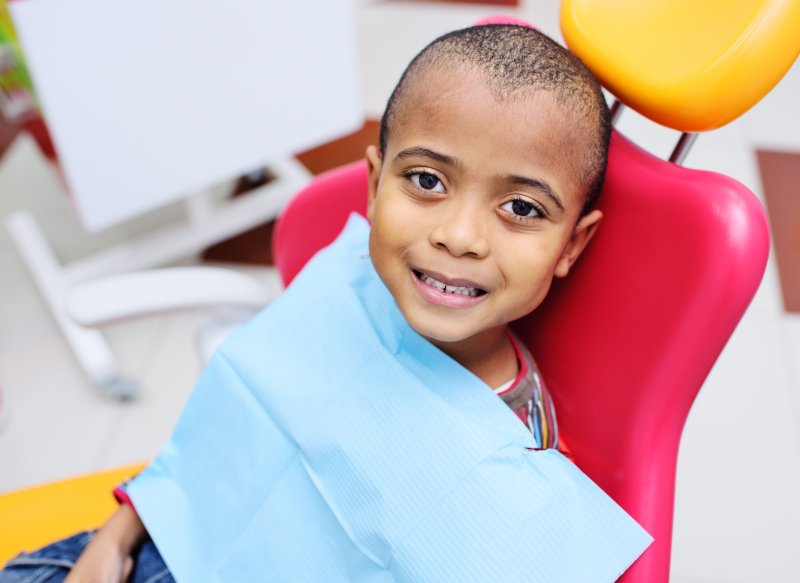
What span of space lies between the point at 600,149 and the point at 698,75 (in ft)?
0.31

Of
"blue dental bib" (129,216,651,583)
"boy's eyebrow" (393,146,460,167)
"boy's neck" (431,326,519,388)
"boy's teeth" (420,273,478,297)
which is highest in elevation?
"boy's eyebrow" (393,146,460,167)

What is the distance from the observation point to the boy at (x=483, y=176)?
58 centimetres

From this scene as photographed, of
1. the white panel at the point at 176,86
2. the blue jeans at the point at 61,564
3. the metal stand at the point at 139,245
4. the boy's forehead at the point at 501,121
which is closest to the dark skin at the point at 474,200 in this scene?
the boy's forehead at the point at 501,121

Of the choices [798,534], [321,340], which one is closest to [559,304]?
[321,340]

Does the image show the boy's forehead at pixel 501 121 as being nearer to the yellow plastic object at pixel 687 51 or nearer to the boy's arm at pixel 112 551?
the yellow plastic object at pixel 687 51

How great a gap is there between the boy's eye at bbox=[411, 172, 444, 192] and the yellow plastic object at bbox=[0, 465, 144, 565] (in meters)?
0.53

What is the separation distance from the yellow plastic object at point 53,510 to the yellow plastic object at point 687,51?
700 mm

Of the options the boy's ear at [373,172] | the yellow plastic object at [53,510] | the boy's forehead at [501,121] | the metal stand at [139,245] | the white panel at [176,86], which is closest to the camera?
the boy's forehead at [501,121]

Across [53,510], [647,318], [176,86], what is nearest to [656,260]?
[647,318]

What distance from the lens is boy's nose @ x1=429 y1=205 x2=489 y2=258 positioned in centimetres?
58

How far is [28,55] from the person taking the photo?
1.17 m

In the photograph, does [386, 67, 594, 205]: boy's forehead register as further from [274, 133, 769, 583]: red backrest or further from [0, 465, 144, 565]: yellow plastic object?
[0, 465, 144, 565]: yellow plastic object

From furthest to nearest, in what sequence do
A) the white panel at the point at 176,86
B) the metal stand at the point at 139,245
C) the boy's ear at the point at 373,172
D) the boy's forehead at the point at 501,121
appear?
the metal stand at the point at 139,245 → the white panel at the point at 176,86 → the boy's ear at the point at 373,172 → the boy's forehead at the point at 501,121

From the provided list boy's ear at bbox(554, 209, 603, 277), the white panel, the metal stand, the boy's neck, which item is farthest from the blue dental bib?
the metal stand
